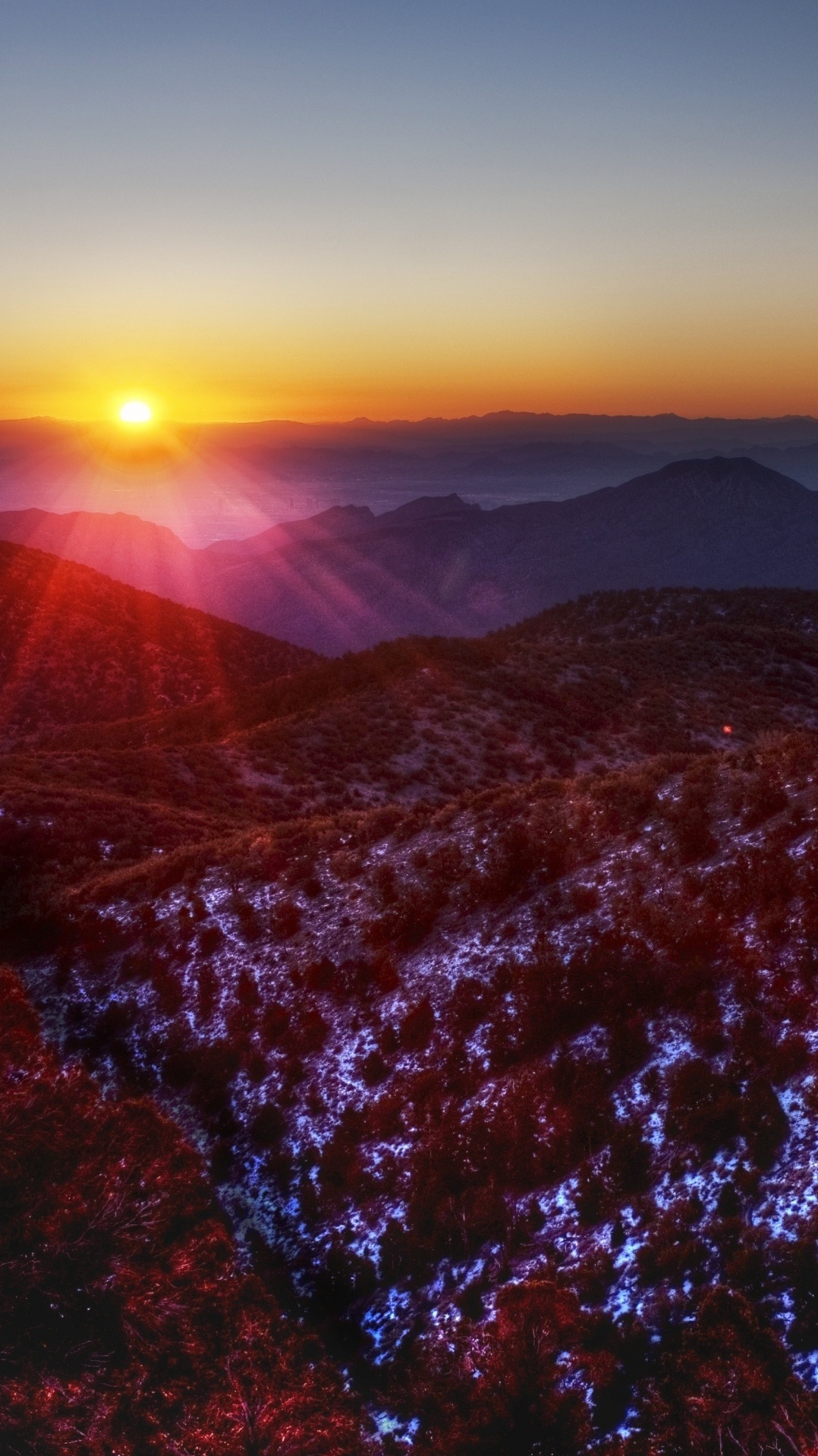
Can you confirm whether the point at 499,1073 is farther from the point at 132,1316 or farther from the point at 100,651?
the point at 100,651

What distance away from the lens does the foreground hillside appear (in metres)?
8.92

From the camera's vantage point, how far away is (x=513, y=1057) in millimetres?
11992

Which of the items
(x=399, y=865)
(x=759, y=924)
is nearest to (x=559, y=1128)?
(x=759, y=924)

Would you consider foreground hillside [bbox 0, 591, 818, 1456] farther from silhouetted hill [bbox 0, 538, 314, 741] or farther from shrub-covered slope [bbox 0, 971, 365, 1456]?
silhouetted hill [bbox 0, 538, 314, 741]

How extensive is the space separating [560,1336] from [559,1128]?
2249mm

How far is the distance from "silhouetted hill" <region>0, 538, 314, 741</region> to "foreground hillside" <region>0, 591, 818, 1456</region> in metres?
34.4

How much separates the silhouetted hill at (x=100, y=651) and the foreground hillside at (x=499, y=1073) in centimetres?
3444

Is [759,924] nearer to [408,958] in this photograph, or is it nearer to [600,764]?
[408,958]

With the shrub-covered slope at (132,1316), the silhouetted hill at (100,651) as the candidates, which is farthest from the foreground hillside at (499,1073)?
the silhouetted hill at (100,651)

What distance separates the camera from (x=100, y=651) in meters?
61.7

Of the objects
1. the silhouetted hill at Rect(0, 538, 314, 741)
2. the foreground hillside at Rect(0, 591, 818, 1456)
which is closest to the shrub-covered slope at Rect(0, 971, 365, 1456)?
the foreground hillside at Rect(0, 591, 818, 1456)

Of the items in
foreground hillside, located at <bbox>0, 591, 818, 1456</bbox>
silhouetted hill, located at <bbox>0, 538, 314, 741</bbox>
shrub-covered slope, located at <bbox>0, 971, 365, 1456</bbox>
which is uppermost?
silhouetted hill, located at <bbox>0, 538, 314, 741</bbox>

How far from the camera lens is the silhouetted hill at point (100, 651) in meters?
55.6

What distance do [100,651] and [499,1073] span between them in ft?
182
